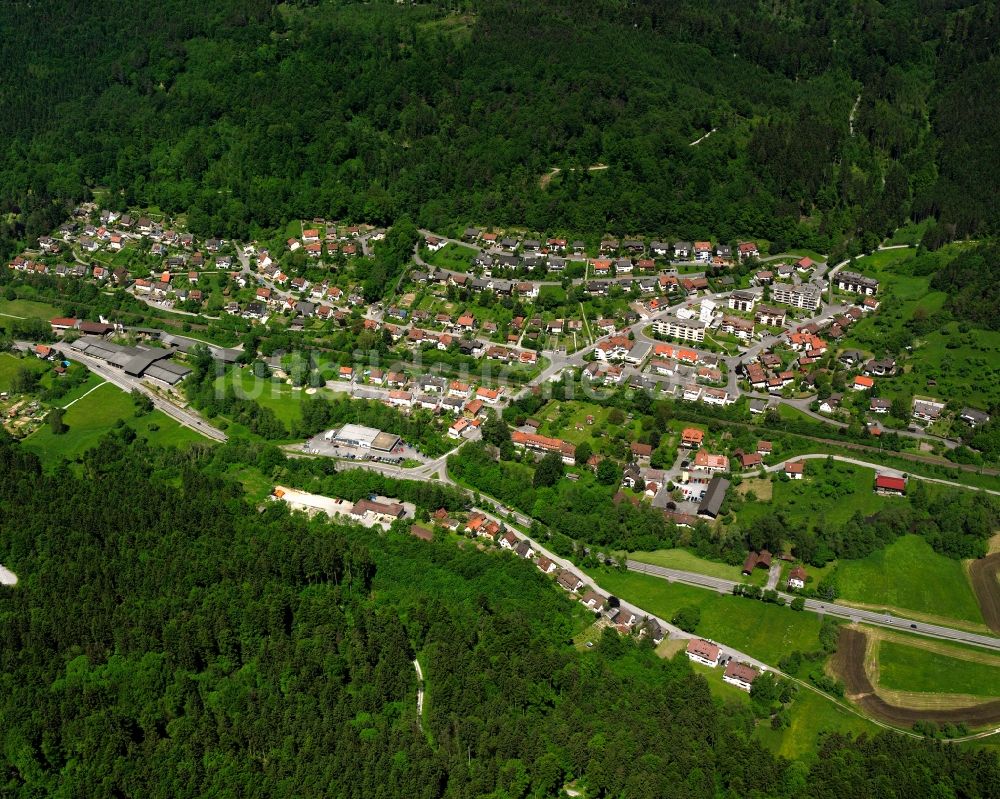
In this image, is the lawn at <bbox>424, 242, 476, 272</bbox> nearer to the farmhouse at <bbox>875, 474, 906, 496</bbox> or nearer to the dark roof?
the dark roof

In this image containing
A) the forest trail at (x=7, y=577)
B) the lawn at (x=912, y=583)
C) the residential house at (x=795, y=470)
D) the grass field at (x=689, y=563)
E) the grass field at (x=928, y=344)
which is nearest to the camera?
the lawn at (x=912, y=583)

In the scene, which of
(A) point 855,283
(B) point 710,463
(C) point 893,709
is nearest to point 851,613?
(C) point 893,709

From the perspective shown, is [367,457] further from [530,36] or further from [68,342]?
[530,36]

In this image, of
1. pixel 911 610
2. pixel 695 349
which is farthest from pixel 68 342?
pixel 911 610

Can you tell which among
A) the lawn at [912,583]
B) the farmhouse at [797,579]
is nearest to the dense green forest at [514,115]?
the lawn at [912,583]

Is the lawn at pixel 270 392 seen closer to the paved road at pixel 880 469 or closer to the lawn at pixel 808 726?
the paved road at pixel 880 469

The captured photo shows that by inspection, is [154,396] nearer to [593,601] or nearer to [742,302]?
[593,601]

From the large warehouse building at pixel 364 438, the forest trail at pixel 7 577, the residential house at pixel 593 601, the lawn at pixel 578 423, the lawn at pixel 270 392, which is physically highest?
the lawn at pixel 578 423
